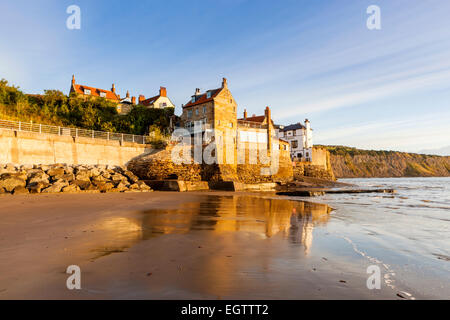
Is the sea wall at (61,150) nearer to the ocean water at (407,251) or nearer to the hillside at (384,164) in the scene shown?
the ocean water at (407,251)

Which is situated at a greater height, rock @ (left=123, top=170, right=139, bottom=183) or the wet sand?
rock @ (left=123, top=170, right=139, bottom=183)

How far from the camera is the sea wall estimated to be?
757 inches

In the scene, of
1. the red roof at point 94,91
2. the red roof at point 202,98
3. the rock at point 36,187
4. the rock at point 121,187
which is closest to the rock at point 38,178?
the rock at point 36,187

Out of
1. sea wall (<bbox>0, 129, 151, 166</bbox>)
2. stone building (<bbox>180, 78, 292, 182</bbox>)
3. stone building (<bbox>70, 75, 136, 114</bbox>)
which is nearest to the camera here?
sea wall (<bbox>0, 129, 151, 166</bbox>)

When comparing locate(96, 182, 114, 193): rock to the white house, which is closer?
locate(96, 182, 114, 193): rock

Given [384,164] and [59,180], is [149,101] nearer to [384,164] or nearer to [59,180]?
[59,180]

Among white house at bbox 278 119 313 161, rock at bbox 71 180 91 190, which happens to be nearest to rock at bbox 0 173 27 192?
rock at bbox 71 180 91 190

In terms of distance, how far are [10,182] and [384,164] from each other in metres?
162

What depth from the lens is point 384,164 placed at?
136250mm

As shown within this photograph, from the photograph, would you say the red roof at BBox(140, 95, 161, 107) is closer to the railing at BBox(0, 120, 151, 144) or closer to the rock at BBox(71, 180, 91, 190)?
the railing at BBox(0, 120, 151, 144)

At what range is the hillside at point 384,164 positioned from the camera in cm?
12531

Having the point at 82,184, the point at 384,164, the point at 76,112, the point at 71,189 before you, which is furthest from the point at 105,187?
the point at 384,164
